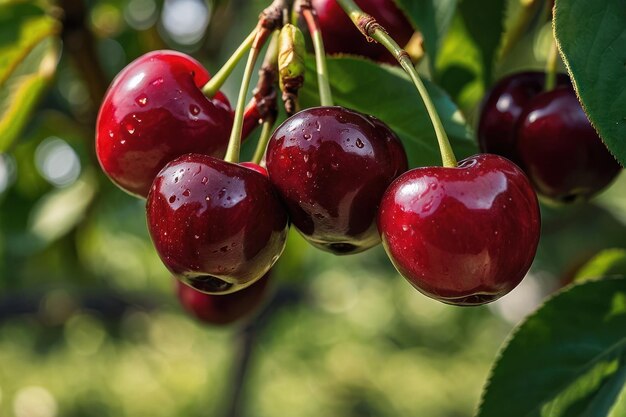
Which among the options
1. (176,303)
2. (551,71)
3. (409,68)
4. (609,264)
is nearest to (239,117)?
(409,68)

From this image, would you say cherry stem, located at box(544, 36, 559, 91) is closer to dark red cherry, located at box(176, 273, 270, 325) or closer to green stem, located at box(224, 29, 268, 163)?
green stem, located at box(224, 29, 268, 163)

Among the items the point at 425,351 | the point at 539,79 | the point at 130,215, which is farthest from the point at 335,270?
the point at 539,79

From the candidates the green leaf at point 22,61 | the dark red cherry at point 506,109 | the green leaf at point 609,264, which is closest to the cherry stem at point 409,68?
the dark red cherry at point 506,109

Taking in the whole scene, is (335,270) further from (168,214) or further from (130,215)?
(168,214)

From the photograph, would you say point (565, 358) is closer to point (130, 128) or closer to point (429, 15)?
point (429, 15)

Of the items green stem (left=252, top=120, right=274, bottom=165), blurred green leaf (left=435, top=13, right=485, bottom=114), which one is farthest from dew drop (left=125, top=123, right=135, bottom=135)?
blurred green leaf (left=435, top=13, right=485, bottom=114)

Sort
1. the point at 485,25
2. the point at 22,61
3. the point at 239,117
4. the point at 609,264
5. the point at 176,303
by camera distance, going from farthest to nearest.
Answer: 1. the point at 176,303
2. the point at 22,61
3. the point at 609,264
4. the point at 485,25
5. the point at 239,117

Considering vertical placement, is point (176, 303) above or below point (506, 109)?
below
